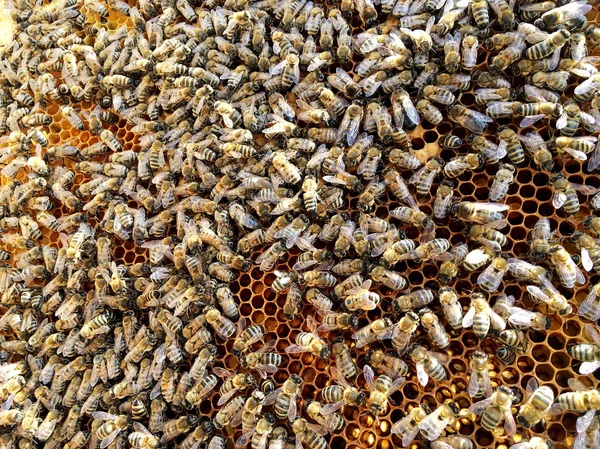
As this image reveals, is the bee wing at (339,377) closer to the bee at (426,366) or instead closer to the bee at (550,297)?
the bee at (426,366)

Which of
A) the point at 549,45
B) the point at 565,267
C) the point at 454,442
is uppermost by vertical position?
the point at 549,45

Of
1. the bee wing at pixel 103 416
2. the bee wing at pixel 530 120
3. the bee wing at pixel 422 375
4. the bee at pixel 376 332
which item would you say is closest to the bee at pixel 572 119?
the bee wing at pixel 530 120

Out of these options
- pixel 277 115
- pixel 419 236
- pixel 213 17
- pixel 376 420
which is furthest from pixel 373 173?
pixel 213 17

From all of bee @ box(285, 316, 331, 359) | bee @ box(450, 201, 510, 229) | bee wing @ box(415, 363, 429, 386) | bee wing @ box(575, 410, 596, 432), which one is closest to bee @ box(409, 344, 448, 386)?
bee wing @ box(415, 363, 429, 386)

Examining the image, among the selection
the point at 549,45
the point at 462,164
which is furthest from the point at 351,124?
the point at 549,45

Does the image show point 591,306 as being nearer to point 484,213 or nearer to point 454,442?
point 484,213

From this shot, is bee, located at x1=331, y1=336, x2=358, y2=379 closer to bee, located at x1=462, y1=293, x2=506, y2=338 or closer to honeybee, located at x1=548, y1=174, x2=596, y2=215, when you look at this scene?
bee, located at x1=462, y1=293, x2=506, y2=338
